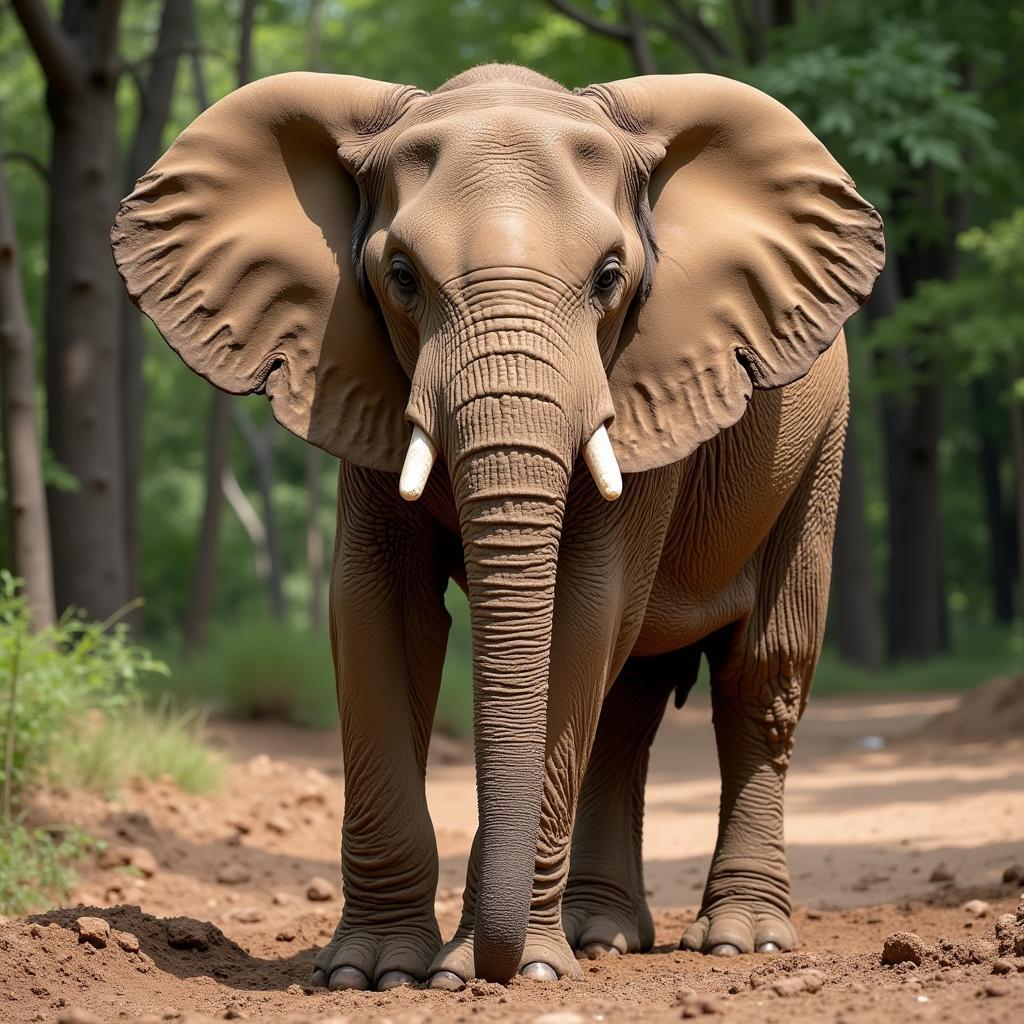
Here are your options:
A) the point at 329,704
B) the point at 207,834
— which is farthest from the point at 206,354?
the point at 329,704

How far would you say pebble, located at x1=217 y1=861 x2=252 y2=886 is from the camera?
919cm

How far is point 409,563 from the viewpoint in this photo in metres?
5.71

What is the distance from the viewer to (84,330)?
1388cm

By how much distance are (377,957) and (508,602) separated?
1373 millimetres

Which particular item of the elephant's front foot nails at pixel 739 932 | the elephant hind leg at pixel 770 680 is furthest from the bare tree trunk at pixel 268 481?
the elephant's front foot nails at pixel 739 932

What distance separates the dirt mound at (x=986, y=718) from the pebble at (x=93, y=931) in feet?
36.1

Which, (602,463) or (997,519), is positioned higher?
(997,519)

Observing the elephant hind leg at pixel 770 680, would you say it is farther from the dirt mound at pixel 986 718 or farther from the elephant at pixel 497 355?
the dirt mound at pixel 986 718

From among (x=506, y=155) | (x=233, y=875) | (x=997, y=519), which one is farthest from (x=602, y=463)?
(x=997, y=519)

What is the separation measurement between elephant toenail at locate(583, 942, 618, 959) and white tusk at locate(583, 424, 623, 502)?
234 cm

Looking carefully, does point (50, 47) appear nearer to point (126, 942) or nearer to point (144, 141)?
point (144, 141)

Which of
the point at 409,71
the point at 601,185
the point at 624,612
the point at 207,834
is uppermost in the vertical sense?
the point at 409,71

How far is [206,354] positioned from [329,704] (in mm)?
10768

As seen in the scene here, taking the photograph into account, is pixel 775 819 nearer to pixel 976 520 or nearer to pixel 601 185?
pixel 601 185
